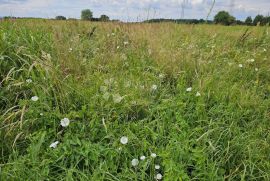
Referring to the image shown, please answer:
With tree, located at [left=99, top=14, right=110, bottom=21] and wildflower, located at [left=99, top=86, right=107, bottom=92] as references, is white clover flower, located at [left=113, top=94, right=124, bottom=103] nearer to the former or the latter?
wildflower, located at [left=99, top=86, right=107, bottom=92]

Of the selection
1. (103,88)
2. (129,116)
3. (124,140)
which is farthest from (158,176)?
(103,88)

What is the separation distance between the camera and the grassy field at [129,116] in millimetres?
1765

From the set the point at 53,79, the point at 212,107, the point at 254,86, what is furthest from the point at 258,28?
the point at 53,79

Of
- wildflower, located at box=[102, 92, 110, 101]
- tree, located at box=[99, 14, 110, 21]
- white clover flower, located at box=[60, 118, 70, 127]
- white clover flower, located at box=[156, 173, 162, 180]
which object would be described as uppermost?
tree, located at box=[99, 14, 110, 21]

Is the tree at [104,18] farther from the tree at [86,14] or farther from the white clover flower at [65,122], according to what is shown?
the white clover flower at [65,122]

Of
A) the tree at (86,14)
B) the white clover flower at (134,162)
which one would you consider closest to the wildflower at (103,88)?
the white clover flower at (134,162)

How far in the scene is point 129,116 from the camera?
2260 mm

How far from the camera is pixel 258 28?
536 centimetres

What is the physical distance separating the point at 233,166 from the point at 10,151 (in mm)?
1630

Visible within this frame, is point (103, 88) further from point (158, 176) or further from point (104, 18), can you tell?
point (104, 18)

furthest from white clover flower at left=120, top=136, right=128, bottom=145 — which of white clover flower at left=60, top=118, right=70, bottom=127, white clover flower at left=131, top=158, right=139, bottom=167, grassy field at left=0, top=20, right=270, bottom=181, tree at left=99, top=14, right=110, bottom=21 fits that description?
tree at left=99, top=14, right=110, bottom=21

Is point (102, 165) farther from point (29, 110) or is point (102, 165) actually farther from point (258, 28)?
point (258, 28)

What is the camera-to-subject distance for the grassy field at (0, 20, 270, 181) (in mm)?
1765

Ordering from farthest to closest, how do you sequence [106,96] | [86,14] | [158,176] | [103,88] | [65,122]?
[86,14]
[103,88]
[106,96]
[65,122]
[158,176]
